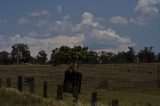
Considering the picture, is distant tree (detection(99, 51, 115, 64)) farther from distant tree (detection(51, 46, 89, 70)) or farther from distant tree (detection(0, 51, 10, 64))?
distant tree (detection(51, 46, 89, 70))

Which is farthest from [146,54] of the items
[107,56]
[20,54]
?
[20,54]

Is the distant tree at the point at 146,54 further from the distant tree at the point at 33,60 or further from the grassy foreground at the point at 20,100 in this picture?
the grassy foreground at the point at 20,100

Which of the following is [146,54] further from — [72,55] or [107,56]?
[72,55]

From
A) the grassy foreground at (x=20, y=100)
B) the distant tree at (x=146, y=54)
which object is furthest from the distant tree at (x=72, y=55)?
the distant tree at (x=146, y=54)

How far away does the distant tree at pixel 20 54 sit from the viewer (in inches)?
6344

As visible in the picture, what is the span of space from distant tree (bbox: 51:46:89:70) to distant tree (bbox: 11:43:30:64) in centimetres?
12238

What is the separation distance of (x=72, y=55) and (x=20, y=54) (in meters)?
Answer: 127

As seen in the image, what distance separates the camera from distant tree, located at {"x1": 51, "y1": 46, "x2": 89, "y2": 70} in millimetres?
37188

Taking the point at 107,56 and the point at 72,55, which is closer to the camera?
the point at 72,55

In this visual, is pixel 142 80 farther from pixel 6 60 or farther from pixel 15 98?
pixel 6 60

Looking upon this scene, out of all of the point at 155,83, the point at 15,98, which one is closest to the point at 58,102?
the point at 15,98

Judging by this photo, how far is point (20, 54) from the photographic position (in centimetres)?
16338

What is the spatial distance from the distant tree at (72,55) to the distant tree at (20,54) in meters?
122

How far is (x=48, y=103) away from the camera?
22.3 meters
